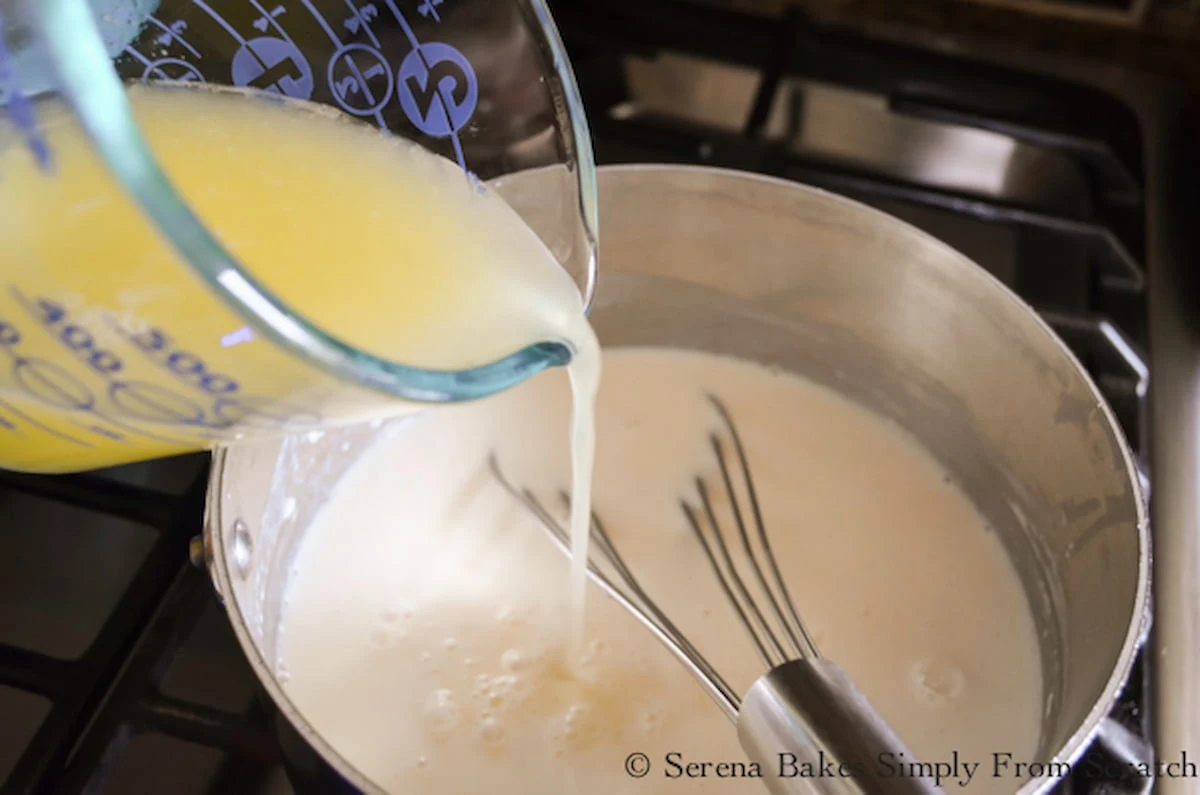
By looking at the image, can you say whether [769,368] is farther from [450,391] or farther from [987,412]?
[450,391]

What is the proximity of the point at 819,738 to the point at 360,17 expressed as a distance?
33cm

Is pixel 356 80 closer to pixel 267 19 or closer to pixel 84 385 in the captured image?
pixel 267 19

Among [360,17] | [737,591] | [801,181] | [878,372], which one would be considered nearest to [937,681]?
[737,591]

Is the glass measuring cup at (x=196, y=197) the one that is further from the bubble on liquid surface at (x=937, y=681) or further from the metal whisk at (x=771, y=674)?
the bubble on liquid surface at (x=937, y=681)

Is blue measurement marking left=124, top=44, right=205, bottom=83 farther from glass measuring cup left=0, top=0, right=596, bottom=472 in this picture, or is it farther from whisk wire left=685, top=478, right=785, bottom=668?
whisk wire left=685, top=478, right=785, bottom=668

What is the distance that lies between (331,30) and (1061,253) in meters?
0.47

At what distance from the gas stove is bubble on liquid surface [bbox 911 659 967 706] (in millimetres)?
89

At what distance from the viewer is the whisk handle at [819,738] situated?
0.38 m

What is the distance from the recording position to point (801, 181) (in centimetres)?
71

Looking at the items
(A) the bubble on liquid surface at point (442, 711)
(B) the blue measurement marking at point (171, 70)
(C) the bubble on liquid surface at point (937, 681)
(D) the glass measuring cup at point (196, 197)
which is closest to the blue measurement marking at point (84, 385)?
(D) the glass measuring cup at point (196, 197)

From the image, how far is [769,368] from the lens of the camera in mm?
753

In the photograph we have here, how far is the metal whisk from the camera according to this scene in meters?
0.39

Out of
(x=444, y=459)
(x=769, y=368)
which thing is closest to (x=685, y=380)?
(x=769, y=368)

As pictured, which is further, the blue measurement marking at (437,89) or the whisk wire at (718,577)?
the whisk wire at (718,577)
